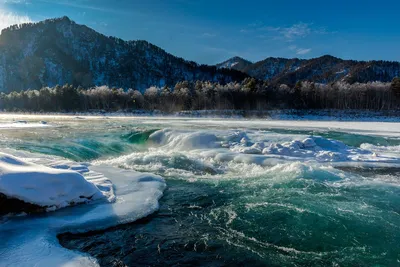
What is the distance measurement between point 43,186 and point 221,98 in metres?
84.2

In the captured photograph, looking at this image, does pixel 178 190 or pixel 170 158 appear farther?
pixel 170 158

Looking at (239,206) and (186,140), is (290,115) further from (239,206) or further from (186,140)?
(239,206)

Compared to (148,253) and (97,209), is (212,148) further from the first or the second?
(148,253)

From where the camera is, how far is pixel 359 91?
8650cm

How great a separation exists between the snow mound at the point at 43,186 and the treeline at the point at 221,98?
8180 centimetres

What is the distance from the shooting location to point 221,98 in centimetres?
8988

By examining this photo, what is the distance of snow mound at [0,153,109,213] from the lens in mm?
7020

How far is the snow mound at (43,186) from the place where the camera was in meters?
7.02

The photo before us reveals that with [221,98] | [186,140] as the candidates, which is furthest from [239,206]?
[221,98]

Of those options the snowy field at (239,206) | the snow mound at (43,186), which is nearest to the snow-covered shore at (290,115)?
the snowy field at (239,206)

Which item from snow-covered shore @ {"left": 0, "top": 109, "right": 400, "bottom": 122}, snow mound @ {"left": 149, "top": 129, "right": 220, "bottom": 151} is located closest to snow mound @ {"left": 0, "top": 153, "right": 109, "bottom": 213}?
snow mound @ {"left": 149, "top": 129, "right": 220, "bottom": 151}

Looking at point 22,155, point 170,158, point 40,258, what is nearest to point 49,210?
point 40,258

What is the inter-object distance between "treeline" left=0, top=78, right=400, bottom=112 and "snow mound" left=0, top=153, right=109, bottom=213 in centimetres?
8180

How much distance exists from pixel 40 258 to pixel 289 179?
8823mm
